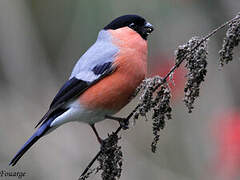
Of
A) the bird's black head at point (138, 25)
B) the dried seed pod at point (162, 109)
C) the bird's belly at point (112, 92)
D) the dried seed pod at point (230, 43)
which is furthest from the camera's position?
the bird's black head at point (138, 25)

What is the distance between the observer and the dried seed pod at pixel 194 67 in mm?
2238

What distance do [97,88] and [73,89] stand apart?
Result: 18 cm

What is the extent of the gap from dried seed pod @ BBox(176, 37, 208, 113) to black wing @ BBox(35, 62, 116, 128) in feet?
3.78

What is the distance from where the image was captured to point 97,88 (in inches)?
131

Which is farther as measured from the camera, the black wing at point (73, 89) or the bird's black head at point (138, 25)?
the bird's black head at point (138, 25)

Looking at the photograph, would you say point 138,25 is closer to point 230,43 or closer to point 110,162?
point 110,162

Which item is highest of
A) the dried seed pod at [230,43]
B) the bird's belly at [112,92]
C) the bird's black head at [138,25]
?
the dried seed pod at [230,43]

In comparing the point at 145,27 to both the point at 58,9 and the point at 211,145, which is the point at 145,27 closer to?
the point at 211,145

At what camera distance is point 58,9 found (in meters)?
5.82

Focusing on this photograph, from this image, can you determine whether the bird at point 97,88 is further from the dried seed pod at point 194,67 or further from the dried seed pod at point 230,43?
the dried seed pod at point 230,43

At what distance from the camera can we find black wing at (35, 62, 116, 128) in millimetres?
3350

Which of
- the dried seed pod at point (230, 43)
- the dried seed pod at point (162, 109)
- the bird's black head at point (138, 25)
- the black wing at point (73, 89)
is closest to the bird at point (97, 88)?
the black wing at point (73, 89)

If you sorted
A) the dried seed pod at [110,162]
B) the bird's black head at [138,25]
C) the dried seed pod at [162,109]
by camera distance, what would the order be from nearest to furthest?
1. the dried seed pod at [162,109]
2. the dried seed pod at [110,162]
3. the bird's black head at [138,25]

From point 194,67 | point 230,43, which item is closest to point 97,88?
point 194,67
